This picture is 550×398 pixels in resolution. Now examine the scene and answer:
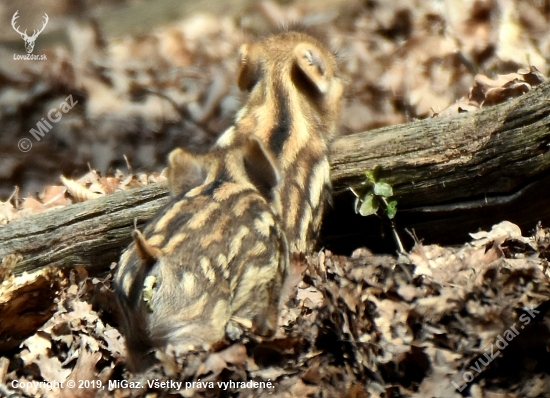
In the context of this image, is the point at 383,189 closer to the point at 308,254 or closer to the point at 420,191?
the point at 420,191

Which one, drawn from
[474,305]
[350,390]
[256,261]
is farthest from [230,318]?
[474,305]

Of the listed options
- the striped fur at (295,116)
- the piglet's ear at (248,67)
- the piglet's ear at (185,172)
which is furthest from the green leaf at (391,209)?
the piglet's ear at (248,67)

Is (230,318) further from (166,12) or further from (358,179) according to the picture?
(166,12)

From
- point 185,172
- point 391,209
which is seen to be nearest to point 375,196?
point 391,209

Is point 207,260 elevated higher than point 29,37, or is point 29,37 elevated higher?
point 29,37

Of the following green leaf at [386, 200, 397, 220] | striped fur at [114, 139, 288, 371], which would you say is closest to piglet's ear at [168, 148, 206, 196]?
striped fur at [114, 139, 288, 371]

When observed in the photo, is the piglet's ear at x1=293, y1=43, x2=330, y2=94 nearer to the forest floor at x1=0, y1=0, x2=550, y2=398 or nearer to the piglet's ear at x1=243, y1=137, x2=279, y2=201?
the forest floor at x1=0, y1=0, x2=550, y2=398

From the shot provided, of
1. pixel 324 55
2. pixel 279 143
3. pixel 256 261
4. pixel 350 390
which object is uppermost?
pixel 324 55
